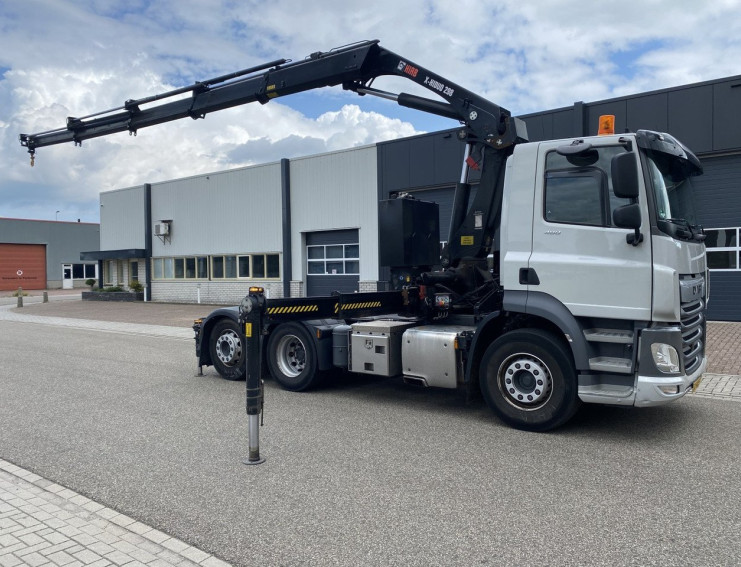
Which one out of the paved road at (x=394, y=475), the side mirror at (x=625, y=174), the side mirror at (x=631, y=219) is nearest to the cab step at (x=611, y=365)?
the paved road at (x=394, y=475)

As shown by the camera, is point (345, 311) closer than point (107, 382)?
Yes

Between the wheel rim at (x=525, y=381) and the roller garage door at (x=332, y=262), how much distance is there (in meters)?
17.1

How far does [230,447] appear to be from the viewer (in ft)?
19.3

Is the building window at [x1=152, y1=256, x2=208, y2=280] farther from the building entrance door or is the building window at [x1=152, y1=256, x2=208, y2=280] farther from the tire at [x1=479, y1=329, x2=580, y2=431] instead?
the building entrance door

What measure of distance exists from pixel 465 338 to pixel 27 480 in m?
4.47

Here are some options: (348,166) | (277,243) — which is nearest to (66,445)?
(348,166)

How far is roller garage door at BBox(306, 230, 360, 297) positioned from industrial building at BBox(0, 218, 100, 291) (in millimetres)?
33912

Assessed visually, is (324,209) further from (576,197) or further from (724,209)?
(576,197)

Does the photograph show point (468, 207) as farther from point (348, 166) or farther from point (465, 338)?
point (348, 166)

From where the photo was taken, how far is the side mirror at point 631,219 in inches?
222

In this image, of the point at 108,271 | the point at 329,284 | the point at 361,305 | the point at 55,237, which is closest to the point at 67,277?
the point at 55,237

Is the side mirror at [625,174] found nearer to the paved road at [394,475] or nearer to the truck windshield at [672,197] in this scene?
the truck windshield at [672,197]

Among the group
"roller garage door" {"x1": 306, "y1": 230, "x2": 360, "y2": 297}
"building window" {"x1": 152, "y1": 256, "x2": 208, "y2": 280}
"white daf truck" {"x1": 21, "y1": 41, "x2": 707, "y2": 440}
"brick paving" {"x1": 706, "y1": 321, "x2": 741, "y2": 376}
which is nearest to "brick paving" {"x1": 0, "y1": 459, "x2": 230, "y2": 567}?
"white daf truck" {"x1": 21, "y1": 41, "x2": 707, "y2": 440}

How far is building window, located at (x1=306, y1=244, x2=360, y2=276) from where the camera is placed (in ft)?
77.9
